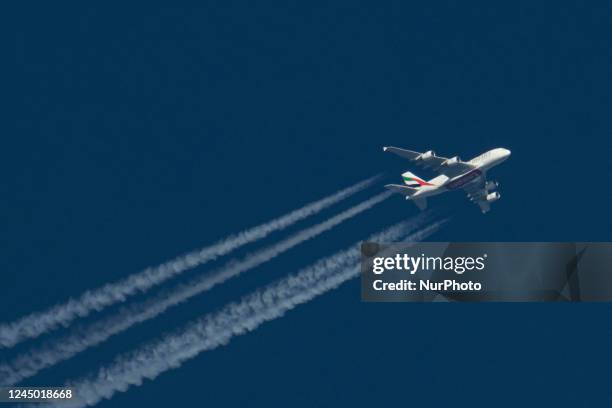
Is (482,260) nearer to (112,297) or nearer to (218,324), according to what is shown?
(218,324)

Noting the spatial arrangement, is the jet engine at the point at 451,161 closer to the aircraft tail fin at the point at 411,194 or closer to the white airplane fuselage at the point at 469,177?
the white airplane fuselage at the point at 469,177

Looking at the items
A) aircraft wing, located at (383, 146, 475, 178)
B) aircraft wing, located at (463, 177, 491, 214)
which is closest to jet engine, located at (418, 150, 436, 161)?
aircraft wing, located at (383, 146, 475, 178)

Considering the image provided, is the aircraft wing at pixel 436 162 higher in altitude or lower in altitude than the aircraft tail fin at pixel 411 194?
higher

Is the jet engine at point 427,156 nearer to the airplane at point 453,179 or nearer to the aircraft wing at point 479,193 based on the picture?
the airplane at point 453,179

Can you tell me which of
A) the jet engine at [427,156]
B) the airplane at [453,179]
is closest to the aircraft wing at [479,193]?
the airplane at [453,179]

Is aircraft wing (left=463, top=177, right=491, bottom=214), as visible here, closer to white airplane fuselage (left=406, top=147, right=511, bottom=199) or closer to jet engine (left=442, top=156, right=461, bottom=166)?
white airplane fuselage (left=406, top=147, right=511, bottom=199)

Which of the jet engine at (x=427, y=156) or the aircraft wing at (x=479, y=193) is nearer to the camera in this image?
the jet engine at (x=427, y=156)

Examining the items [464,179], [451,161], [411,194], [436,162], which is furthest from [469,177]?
[411,194]

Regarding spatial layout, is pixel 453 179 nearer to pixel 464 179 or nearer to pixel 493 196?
pixel 464 179

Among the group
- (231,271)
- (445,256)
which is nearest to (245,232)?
(231,271)
